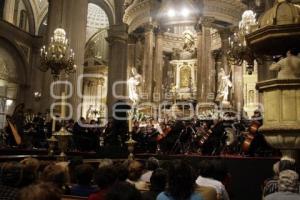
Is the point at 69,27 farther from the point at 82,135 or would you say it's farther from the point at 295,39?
the point at 295,39

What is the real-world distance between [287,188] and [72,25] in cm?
1234

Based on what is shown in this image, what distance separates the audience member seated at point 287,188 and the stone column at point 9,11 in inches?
923

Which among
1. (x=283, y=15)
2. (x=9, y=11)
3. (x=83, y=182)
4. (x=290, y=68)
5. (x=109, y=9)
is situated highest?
(x=109, y=9)

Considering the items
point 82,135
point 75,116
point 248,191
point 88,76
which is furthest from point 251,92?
point 248,191

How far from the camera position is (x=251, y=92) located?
27.0m

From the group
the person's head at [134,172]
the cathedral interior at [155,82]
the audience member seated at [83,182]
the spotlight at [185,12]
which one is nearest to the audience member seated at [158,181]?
the audience member seated at [83,182]

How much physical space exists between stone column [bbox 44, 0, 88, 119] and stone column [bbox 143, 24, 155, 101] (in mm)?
11503

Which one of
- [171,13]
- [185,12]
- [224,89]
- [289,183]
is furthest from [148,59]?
[289,183]

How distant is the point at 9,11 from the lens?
80.1ft

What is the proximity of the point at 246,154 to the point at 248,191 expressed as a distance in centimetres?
209

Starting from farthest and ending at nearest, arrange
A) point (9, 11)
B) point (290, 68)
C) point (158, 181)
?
point (9, 11), point (290, 68), point (158, 181)

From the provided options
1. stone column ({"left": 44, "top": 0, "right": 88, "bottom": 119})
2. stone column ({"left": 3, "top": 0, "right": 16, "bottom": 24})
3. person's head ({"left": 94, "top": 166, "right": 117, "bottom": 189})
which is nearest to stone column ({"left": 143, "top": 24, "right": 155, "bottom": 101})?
stone column ({"left": 3, "top": 0, "right": 16, "bottom": 24})

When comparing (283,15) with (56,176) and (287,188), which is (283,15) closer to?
(287,188)

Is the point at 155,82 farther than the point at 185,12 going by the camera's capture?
Yes
